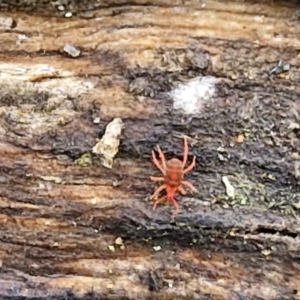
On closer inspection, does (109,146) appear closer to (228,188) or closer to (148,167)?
(148,167)

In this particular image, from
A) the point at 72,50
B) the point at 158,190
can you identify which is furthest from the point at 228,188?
the point at 72,50

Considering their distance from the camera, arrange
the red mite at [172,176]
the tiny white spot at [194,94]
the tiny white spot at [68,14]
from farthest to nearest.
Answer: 1. the tiny white spot at [68,14]
2. the tiny white spot at [194,94]
3. the red mite at [172,176]

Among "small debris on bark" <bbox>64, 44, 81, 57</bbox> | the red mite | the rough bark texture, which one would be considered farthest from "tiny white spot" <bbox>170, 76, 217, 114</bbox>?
"small debris on bark" <bbox>64, 44, 81, 57</bbox>

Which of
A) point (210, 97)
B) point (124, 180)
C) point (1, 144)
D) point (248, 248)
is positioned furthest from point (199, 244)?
point (1, 144)

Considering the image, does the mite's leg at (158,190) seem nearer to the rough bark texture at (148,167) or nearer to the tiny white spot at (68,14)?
the rough bark texture at (148,167)

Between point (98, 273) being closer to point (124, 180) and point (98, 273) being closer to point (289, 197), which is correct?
point (124, 180)

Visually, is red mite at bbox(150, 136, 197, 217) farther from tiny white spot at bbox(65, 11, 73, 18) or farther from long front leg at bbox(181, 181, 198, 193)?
tiny white spot at bbox(65, 11, 73, 18)

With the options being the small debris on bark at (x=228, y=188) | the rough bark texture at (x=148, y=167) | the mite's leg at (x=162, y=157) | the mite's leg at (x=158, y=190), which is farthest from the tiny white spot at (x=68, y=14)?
the small debris on bark at (x=228, y=188)
